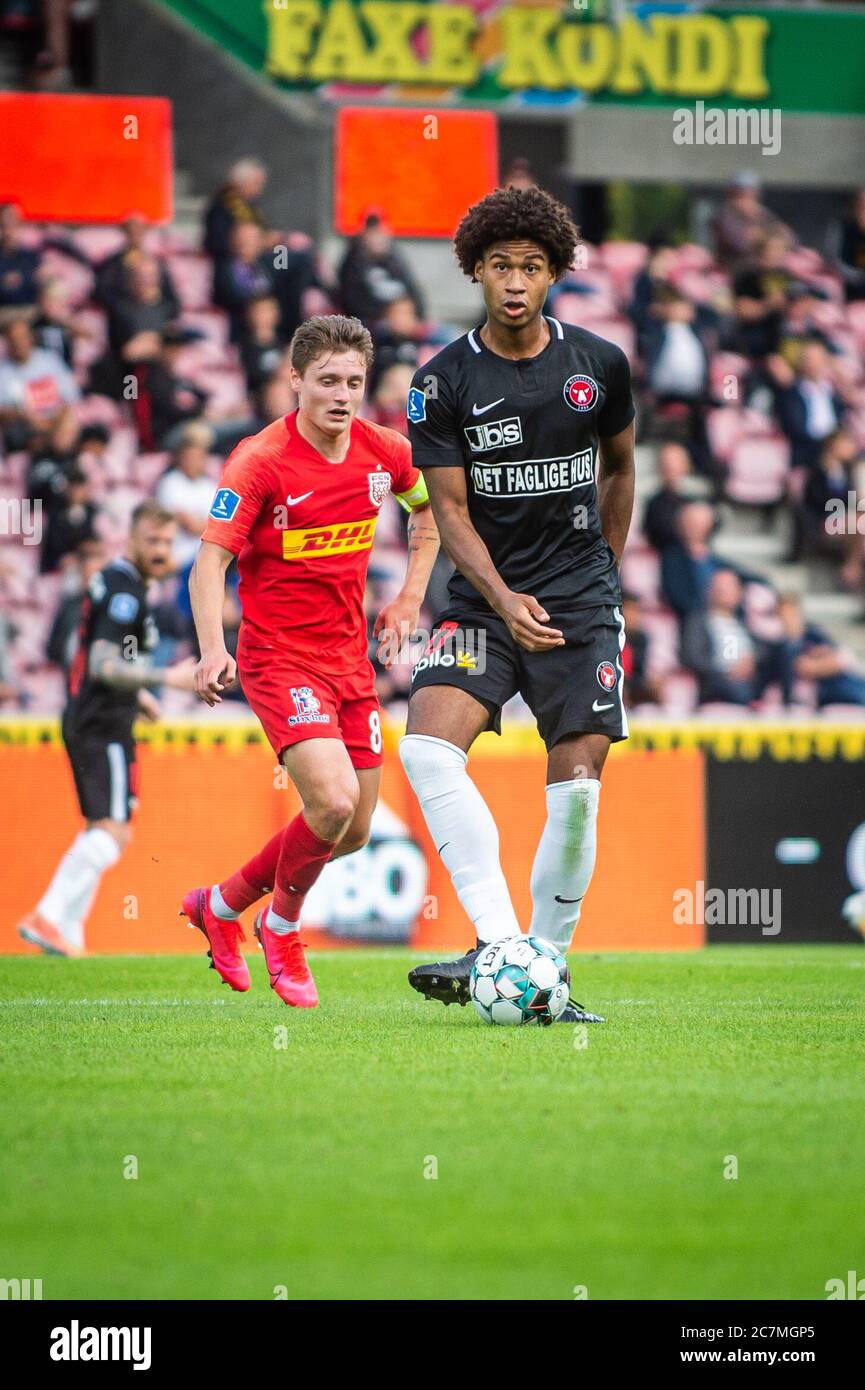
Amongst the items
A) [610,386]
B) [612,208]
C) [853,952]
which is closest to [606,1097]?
[610,386]

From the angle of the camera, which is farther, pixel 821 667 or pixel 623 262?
pixel 623 262

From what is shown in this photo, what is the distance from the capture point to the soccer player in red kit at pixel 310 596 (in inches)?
261

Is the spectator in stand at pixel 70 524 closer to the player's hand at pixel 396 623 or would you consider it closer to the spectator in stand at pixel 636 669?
the spectator in stand at pixel 636 669

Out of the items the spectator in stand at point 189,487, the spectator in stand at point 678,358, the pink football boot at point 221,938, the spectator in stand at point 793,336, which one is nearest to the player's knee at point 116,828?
the spectator in stand at point 189,487

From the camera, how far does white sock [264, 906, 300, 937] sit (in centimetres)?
678

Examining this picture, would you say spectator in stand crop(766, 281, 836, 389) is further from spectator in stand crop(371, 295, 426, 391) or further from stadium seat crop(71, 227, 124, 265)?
stadium seat crop(71, 227, 124, 265)

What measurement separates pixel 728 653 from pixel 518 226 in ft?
25.8

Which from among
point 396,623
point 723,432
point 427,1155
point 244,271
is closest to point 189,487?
point 244,271

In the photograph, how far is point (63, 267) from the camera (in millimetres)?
15242

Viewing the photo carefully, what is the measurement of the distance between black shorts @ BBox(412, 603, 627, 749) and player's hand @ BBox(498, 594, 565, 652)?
0.12 m

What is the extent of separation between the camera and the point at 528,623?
6293mm

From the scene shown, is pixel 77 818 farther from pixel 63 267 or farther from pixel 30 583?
pixel 63 267

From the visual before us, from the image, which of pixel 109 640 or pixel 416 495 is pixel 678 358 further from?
pixel 416 495

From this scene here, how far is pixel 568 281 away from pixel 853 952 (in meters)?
7.50
